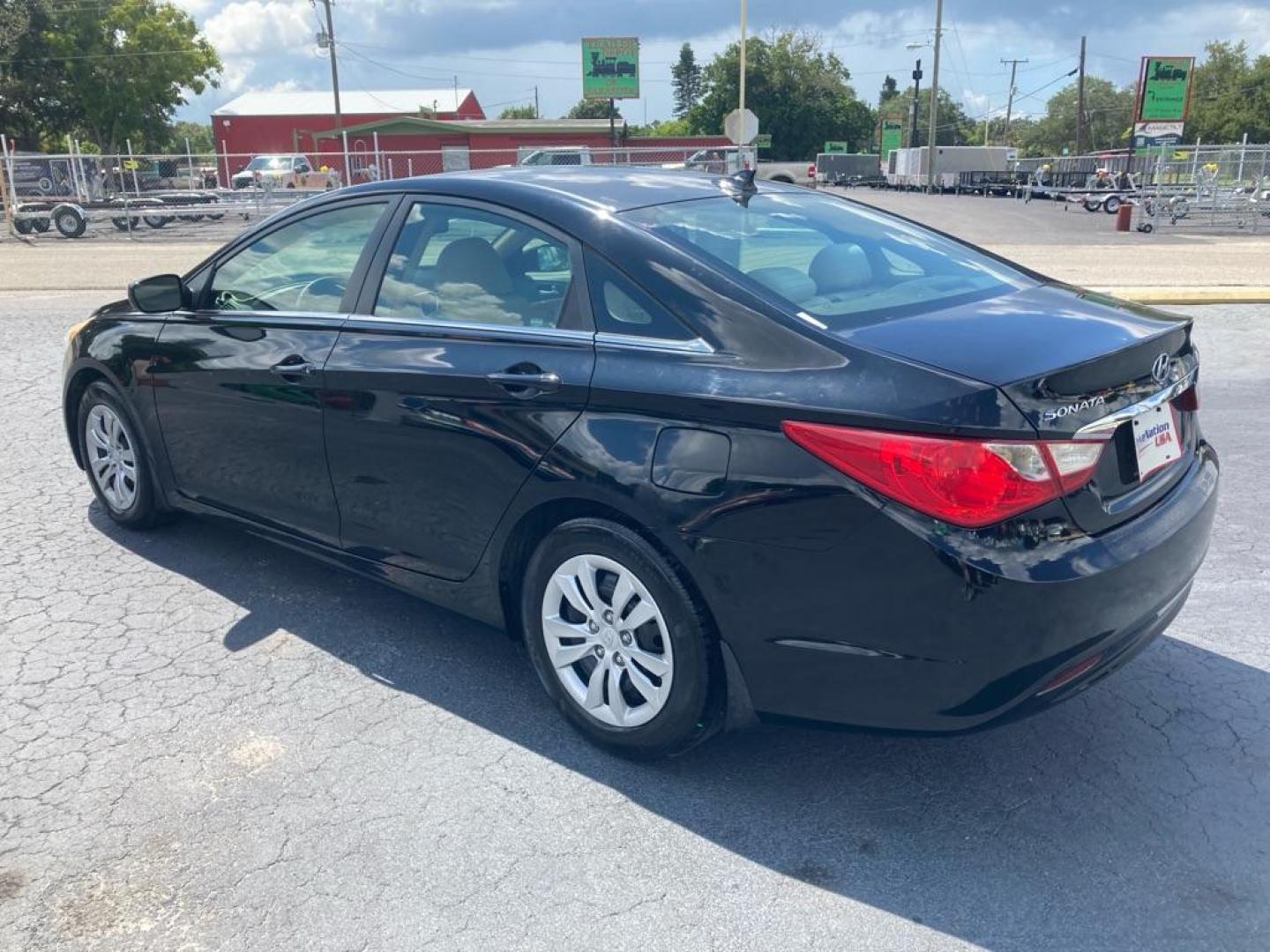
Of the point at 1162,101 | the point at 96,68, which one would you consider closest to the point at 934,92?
the point at 1162,101

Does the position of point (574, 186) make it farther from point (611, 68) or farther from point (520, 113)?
point (520, 113)

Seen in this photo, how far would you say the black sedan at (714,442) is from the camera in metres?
2.55

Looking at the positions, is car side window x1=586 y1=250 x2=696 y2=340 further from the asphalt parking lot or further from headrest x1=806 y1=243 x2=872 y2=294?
the asphalt parking lot

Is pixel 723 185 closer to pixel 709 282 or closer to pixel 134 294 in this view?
pixel 709 282

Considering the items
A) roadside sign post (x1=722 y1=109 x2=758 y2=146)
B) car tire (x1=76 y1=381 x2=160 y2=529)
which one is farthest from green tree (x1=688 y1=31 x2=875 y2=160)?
car tire (x1=76 y1=381 x2=160 y2=529)

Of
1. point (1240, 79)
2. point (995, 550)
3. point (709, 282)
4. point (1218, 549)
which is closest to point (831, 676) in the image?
point (995, 550)

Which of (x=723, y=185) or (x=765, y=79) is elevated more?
(x=765, y=79)

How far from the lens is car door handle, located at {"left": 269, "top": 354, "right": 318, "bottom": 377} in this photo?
151 inches

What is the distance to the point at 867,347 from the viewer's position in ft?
8.96

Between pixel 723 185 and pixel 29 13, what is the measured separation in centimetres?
5439

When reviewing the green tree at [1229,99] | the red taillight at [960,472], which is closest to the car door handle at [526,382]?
the red taillight at [960,472]

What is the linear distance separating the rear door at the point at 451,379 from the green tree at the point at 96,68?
53763mm

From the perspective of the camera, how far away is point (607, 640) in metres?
3.13

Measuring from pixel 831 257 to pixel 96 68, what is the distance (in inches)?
Answer: 2192
